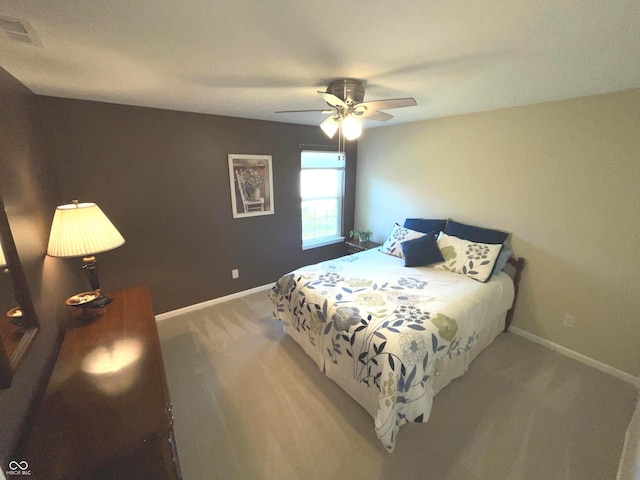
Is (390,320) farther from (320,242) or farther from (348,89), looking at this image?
(320,242)

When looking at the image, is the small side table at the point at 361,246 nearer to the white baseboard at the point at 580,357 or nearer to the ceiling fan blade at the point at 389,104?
the white baseboard at the point at 580,357

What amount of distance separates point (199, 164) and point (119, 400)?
2.35m

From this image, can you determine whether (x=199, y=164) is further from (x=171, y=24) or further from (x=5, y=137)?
(x=171, y=24)

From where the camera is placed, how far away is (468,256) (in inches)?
101

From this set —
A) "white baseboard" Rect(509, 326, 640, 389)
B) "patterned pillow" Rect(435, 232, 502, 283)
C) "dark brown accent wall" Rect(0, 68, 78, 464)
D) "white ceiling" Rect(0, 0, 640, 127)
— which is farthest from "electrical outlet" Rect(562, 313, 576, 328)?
"dark brown accent wall" Rect(0, 68, 78, 464)

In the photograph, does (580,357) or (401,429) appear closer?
(401,429)

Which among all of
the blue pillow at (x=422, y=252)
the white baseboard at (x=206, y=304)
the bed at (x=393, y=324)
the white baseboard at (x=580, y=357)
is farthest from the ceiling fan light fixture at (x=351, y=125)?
the white baseboard at (x=580, y=357)

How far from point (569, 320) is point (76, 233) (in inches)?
157

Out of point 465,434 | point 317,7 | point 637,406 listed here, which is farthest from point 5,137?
point 637,406

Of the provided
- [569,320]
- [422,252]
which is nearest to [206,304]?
[422,252]

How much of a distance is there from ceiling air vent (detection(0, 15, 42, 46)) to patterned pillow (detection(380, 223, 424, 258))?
Result: 124 inches

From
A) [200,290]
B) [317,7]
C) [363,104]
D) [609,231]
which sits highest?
[317,7]

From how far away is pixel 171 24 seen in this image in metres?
1.03

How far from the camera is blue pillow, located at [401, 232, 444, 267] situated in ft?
8.96
